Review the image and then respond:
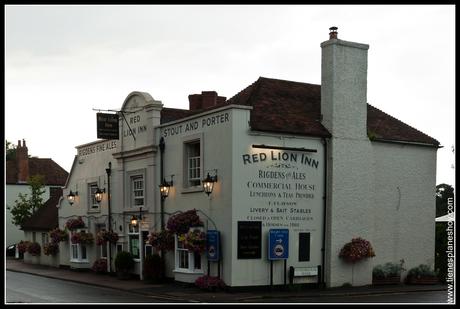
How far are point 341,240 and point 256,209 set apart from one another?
3702mm

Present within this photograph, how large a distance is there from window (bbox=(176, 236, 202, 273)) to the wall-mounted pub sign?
Answer: 6.37 m

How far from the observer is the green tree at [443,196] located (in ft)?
182

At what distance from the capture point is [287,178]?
22406 mm

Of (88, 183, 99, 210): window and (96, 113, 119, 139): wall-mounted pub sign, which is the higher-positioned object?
(96, 113, 119, 139): wall-mounted pub sign

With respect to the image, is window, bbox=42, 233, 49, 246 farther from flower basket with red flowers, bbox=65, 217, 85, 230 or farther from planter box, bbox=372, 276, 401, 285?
planter box, bbox=372, 276, 401, 285

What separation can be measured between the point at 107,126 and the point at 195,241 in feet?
26.5

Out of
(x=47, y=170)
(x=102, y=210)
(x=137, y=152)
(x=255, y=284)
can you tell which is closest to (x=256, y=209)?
(x=255, y=284)

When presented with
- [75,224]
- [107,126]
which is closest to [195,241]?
[107,126]

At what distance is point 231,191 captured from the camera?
21.3m

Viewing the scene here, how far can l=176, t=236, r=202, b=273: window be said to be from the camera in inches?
898

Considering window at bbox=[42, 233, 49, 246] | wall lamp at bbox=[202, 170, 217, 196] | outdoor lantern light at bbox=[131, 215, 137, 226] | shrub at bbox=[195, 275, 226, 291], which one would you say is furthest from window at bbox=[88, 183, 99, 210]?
shrub at bbox=[195, 275, 226, 291]

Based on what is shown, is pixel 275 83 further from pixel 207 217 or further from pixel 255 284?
pixel 255 284

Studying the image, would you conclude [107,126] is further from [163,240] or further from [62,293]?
[62,293]

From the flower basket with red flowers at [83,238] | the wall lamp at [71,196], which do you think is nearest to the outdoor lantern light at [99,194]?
the flower basket with red flowers at [83,238]
